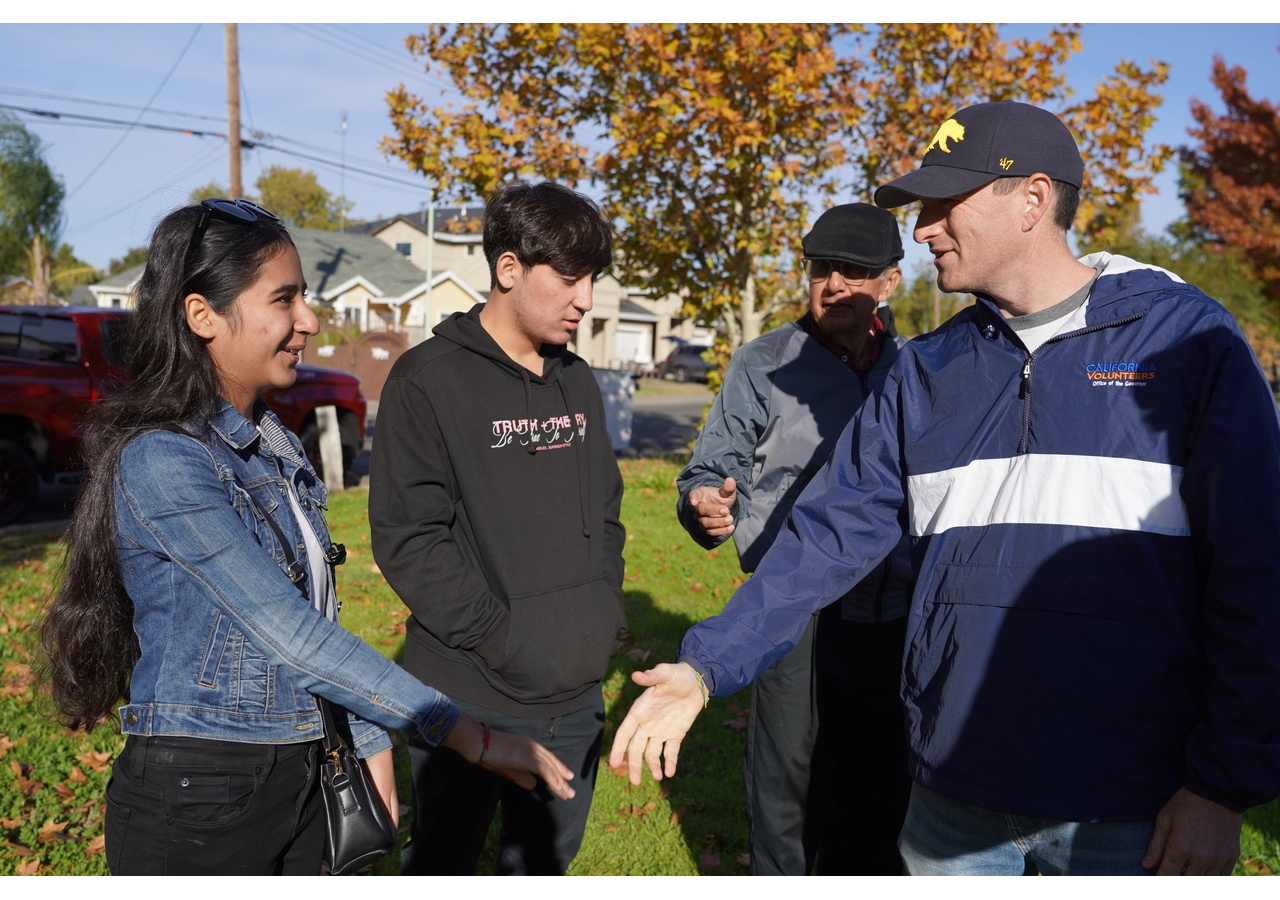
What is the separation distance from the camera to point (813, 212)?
11.5 metres

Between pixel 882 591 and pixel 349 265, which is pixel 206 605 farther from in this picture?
pixel 349 265

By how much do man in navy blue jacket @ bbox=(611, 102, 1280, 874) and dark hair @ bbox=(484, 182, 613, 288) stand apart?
0.94 meters

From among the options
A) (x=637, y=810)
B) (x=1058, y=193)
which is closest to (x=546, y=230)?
(x=1058, y=193)

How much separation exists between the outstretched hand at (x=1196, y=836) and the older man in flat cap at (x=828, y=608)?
1.38 metres

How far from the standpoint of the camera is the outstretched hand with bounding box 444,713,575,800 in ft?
7.09

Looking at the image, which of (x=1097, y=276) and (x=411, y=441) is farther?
(x=411, y=441)

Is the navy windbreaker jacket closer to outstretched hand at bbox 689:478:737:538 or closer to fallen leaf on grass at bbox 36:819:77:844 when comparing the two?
outstretched hand at bbox 689:478:737:538

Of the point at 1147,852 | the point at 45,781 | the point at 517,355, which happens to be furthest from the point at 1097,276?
the point at 45,781

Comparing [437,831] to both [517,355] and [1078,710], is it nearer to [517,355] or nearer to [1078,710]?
[517,355]

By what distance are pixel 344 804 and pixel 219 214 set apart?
1.35 metres

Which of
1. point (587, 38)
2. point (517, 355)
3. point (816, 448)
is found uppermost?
point (587, 38)

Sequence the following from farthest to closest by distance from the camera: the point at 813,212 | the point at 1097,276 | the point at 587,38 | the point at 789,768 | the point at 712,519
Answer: the point at 813,212 < the point at 587,38 < the point at 789,768 < the point at 712,519 < the point at 1097,276

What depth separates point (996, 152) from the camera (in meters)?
2.15

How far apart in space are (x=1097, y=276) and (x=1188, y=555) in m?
0.65
